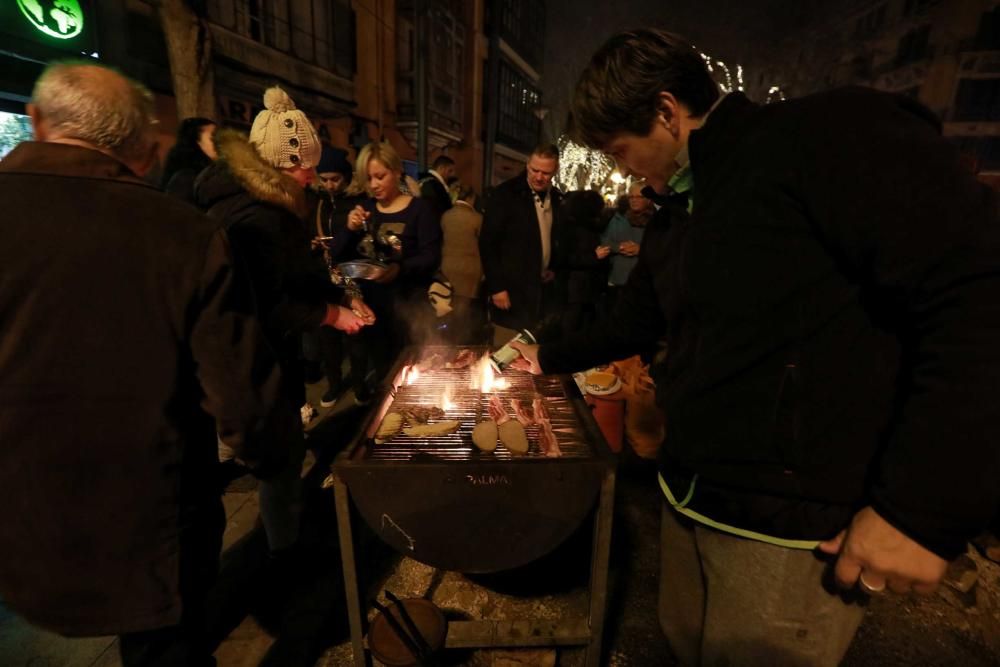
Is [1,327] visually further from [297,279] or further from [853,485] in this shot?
[853,485]

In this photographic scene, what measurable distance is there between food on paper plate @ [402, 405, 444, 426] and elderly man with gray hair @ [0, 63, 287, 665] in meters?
0.92

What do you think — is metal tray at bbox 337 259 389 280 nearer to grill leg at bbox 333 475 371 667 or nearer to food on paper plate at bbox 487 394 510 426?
food on paper plate at bbox 487 394 510 426

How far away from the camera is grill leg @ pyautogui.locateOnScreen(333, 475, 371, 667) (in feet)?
6.68

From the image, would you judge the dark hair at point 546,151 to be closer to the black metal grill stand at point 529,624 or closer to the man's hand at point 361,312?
the man's hand at point 361,312

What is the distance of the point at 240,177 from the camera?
250 cm

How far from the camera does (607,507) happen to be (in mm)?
2123

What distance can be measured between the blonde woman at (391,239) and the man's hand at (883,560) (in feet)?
13.8

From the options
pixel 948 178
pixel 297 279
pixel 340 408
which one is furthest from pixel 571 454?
pixel 340 408

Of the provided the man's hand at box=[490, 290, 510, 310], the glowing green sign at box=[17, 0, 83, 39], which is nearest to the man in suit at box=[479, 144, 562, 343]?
the man's hand at box=[490, 290, 510, 310]

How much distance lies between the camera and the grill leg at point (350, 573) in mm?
2037

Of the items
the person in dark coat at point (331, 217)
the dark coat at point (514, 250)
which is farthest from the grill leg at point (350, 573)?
the dark coat at point (514, 250)

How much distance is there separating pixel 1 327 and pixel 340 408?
13.6 ft

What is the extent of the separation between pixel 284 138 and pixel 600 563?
285 centimetres

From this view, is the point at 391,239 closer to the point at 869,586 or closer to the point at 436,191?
the point at 436,191
